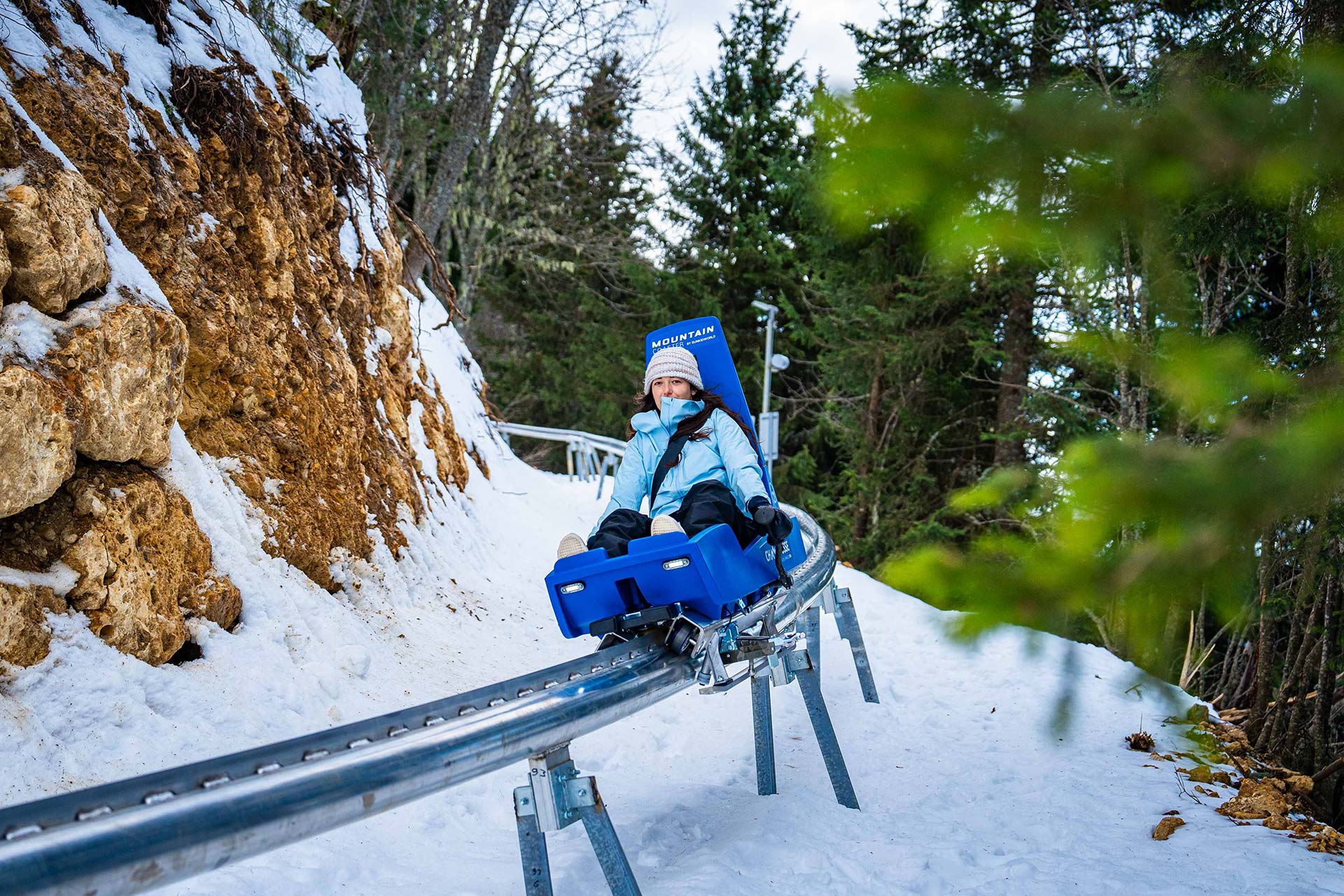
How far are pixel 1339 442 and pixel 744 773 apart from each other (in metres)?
3.53

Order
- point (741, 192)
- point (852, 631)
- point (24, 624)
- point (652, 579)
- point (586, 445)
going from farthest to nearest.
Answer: point (741, 192)
point (586, 445)
point (852, 631)
point (652, 579)
point (24, 624)

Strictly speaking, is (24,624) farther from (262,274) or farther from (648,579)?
(262,274)

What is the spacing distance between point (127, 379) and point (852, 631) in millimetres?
4193

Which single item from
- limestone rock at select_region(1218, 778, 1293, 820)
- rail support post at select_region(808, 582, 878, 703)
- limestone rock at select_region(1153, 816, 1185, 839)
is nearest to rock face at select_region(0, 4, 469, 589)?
rail support post at select_region(808, 582, 878, 703)

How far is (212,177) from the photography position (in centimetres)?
500

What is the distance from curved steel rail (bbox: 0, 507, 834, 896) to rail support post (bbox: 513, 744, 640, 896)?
0.38ft

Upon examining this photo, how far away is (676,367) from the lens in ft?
13.6

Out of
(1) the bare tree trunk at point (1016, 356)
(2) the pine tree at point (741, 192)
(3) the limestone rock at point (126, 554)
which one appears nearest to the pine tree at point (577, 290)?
(2) the pine tree at point (741, 192)

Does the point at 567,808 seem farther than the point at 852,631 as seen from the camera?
No

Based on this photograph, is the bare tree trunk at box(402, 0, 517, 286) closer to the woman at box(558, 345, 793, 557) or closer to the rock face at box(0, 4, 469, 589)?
the rock face at box(0, 4, 469, 589)

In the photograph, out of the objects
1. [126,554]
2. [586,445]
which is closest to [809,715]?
[126,554]

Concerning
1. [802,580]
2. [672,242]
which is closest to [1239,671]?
[802,580]

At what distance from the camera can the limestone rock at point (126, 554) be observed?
3.29 m

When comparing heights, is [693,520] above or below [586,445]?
above
